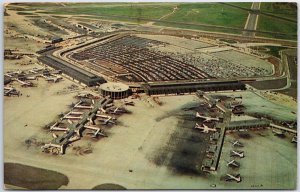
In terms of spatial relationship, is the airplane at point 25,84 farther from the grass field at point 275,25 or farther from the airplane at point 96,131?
the grass field at point 275,25

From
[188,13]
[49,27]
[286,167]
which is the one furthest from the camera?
[49,27]

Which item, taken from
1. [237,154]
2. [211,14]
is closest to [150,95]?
[211,14]

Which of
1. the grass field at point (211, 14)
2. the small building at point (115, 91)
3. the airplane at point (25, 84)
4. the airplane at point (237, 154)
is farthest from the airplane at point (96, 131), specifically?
the grass field at point (211, 14)

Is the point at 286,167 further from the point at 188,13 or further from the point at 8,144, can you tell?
the point at 8,144

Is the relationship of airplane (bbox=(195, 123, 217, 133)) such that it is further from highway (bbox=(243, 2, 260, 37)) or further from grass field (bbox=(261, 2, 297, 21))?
grass field (bbox=(261, 2, 297, 21))


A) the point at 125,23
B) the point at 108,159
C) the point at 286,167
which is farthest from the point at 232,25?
the point at 108,159

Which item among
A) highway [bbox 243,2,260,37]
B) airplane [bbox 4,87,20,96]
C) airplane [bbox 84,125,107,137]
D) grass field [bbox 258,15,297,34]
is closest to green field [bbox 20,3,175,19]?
highway [bbox 243,2,260,37]

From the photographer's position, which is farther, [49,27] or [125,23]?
[49,27]
